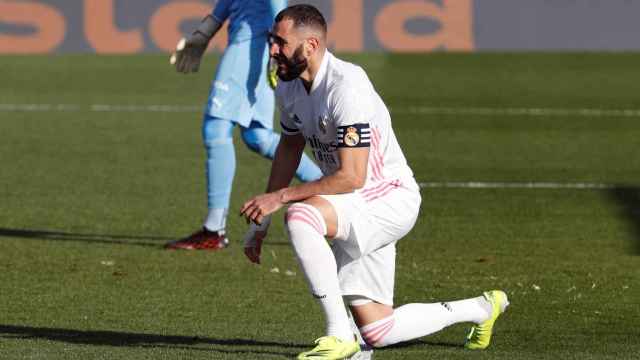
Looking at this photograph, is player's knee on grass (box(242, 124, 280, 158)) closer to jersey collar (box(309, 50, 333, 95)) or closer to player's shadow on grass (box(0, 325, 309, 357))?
player's shadow on grass (box(0, 325, 309, 357))

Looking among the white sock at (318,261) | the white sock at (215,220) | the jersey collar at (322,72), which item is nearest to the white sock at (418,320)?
the white sock at (318,261)

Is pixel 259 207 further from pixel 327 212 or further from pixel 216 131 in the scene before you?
pixel 216 131

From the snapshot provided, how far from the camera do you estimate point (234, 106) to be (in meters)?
11.4

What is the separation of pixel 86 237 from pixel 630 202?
4580 mm

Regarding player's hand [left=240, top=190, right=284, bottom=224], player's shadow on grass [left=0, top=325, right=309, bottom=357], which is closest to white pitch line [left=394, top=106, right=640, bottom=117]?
player's shadow on grass [left=0, top=325, right=309, bottom=357]

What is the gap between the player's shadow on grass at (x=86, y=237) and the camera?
1178 centimetres

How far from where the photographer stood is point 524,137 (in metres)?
18.5

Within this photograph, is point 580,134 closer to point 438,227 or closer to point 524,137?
point 524,137

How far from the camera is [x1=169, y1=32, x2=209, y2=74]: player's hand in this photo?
38.4 ft

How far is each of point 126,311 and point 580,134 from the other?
10.3 meters

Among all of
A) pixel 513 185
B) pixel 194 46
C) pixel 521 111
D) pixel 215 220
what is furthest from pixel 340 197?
pixel 521 111

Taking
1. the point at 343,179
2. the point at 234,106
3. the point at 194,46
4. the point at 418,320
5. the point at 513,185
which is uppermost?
the point at 343,179

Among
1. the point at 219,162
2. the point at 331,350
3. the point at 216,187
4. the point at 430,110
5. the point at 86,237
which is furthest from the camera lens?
the point at 430,110

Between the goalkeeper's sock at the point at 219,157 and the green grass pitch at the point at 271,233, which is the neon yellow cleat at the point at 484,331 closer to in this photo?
the green grass pitch at the point at 271,233
